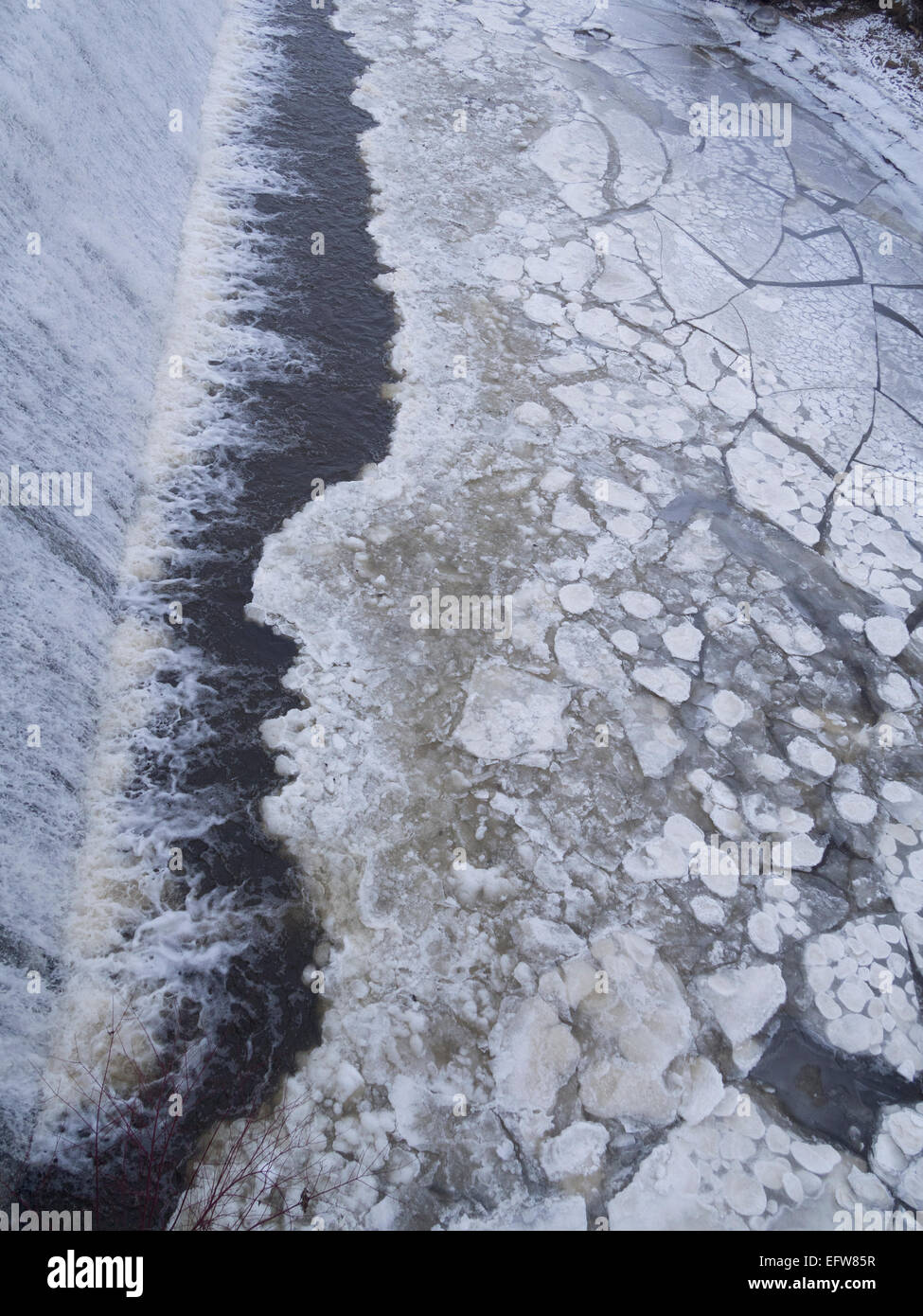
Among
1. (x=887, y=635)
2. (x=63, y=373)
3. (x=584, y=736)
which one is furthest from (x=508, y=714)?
(x=63, y=373)

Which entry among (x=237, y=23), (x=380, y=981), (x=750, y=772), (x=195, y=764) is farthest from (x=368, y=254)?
(x=380, y=981)

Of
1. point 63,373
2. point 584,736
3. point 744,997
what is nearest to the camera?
point 744,997

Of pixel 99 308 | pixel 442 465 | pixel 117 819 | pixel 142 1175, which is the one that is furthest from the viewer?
pixel 442 465

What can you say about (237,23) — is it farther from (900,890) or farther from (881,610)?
(900,890)

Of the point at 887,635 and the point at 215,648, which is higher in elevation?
the point at 887,635

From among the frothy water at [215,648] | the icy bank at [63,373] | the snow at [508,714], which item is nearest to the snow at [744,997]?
the snow at [508,714]

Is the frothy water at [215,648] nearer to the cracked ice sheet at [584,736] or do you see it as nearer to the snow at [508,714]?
the cracked ice sheet at [584,736]

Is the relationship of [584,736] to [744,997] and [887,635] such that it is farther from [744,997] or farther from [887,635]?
[887,635]

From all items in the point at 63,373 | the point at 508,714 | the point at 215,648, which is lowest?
the point at 215,648
